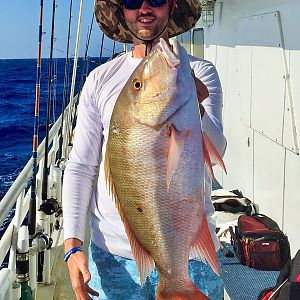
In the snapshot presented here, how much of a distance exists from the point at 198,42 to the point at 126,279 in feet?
22.5

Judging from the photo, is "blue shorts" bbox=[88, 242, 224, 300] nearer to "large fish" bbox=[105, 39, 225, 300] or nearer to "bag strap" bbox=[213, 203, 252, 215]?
"large fish" bbox=[105, 39, 225, 300]

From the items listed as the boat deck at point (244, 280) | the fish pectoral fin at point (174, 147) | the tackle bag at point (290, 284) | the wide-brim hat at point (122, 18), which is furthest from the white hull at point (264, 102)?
the fish pectoral fin at point (174, 147)

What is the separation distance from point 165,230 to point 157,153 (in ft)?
0.77

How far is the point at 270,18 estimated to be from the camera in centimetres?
462

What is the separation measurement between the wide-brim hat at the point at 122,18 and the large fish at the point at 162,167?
0.73m

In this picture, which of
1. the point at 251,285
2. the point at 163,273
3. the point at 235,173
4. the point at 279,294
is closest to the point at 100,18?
the point at 163,273

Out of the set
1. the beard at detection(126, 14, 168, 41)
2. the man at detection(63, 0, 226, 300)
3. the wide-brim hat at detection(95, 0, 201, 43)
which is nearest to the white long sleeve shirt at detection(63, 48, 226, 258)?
the man at detection(63, 0, 226, 300)

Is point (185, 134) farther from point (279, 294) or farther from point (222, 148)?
point (279, 294)

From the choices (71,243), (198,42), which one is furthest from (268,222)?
(198,42)

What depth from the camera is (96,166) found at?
6.44 feet

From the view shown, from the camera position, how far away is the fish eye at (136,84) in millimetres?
1370

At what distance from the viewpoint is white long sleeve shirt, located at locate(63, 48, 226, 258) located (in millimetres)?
1890

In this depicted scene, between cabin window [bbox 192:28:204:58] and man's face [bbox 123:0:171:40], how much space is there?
6.49m

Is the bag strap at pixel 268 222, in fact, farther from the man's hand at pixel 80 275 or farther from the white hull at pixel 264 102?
the man's hand at pixel 80 275
